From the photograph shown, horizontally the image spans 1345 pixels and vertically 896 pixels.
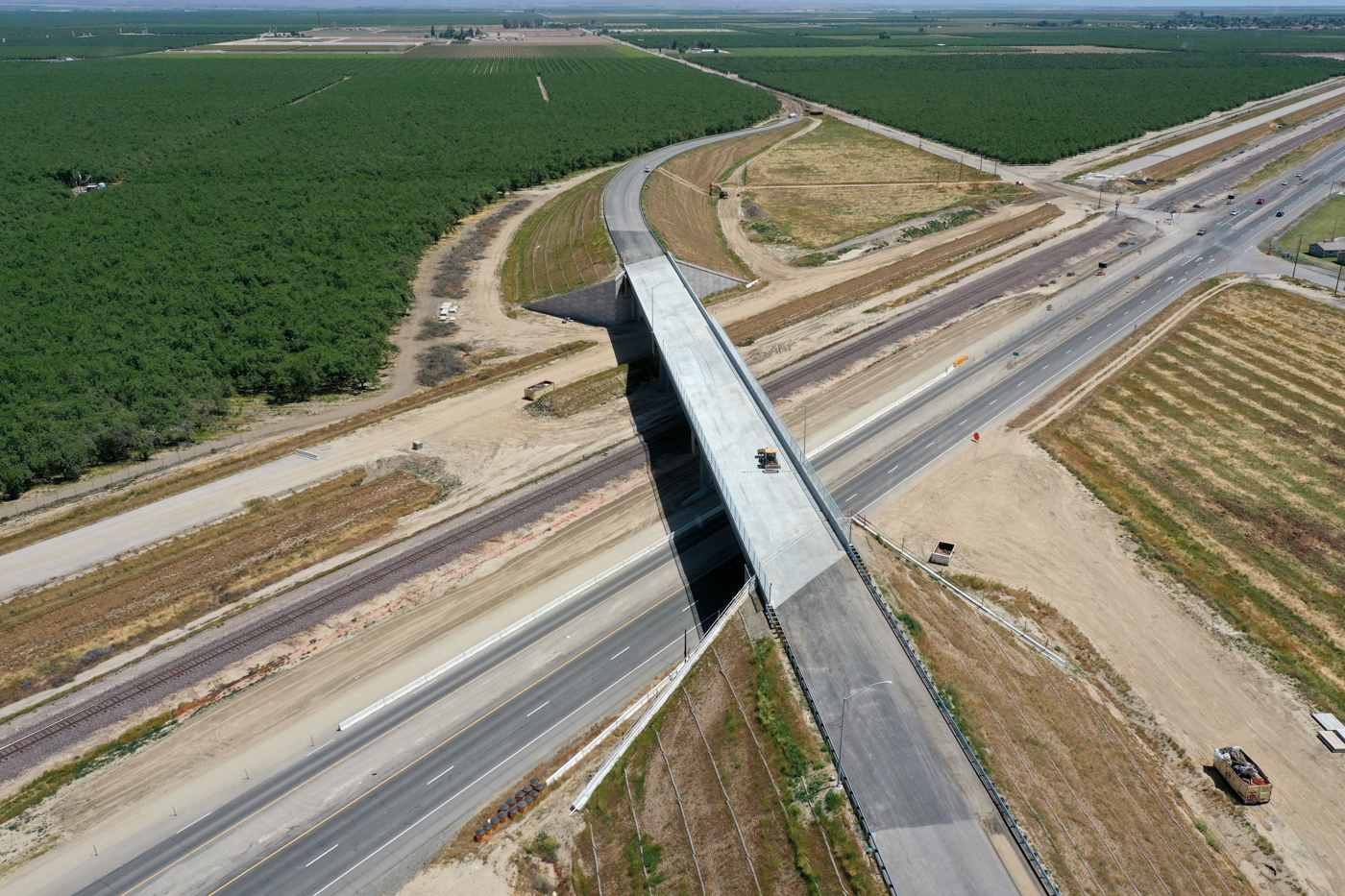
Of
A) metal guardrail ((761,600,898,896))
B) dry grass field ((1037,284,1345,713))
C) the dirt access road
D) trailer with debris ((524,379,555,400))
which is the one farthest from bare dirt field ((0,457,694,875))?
dry grass field ((1037,284,1345,713))

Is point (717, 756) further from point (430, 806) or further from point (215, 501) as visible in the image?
point (215, 501)

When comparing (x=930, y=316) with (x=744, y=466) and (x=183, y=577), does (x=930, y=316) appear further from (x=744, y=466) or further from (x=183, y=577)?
(x=183, y=577)

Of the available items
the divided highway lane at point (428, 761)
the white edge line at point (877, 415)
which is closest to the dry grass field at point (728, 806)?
the divided highway lane at point (428, 761)

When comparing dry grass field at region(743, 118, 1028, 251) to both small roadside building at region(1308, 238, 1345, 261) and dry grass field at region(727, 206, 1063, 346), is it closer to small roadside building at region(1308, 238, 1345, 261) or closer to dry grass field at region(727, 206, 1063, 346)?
dry grass field at region(727, 206, 1063, 346)

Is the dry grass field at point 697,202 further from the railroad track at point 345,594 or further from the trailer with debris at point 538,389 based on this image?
the railroad track at point 345,594

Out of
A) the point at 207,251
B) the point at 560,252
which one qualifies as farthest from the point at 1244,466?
the point at 207,251

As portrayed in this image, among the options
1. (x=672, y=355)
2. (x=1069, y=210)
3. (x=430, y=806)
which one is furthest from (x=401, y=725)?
(x=1069, y=210)
